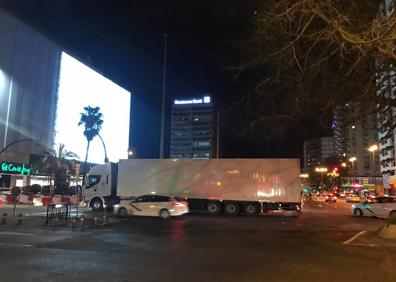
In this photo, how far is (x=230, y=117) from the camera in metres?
15.2

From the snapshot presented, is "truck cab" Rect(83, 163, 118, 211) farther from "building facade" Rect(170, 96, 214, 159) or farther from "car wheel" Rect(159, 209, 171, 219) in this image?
"building facade" Rect(170, 96, 214, 159)

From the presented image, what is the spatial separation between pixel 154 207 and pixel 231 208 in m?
6.43

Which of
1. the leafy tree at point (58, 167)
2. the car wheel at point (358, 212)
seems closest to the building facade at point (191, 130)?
the leafy tree at point (58, 167)

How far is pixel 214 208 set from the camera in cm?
3134

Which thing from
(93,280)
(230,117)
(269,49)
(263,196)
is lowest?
(93,280)

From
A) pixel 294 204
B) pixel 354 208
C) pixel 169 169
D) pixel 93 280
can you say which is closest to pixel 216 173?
pixel 169 169

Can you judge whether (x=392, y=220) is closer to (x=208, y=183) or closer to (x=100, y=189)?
(x=208, y=183)

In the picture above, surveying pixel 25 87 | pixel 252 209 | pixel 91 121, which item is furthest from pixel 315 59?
pixel 25 87

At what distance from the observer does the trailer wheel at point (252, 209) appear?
30.5 m

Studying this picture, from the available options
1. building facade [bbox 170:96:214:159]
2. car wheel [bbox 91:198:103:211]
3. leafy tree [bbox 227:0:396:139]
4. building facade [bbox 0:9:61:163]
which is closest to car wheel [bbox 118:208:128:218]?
car wheel [bbox 91:198:103:211]

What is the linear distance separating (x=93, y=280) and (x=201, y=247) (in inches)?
226

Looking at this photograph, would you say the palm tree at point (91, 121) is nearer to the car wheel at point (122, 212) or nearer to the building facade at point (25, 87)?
the building facade at point (25, 87)

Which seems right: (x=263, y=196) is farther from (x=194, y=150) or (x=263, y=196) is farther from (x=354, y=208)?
(x=194, y=150)

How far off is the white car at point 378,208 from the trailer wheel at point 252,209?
8.00 meters
